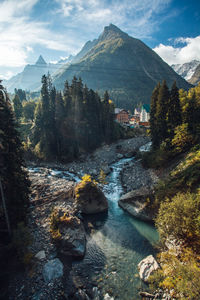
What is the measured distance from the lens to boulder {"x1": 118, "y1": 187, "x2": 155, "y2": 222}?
19438 mm

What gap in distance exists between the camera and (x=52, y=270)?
12.4 m

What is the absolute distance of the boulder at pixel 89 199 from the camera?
21.3 meters

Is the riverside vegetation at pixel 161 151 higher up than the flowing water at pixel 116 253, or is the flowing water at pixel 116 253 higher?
the riverside vegetation at pixel 161 151

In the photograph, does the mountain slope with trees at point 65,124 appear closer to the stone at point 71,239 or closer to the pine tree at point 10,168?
the stone at point 71,239

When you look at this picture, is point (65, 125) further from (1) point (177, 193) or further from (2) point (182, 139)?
(1) point (177, 193)

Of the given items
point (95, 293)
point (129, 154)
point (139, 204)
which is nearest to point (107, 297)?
point (95, 293)

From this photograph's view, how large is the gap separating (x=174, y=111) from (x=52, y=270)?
101ft

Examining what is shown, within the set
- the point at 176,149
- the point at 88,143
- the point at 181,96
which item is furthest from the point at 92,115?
the point at 176,149

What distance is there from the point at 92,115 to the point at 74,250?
140 ft

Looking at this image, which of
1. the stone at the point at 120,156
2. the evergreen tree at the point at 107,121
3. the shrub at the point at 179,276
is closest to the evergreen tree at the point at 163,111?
the stone at the point at 120,156

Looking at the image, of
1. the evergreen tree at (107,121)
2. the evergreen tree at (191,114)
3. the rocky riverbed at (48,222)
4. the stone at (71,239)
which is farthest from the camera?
the evergreen tree at (107,121)

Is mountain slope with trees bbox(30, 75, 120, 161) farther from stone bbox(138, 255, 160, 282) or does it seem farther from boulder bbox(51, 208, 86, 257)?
stone bbox(138, 255, 160, 282)

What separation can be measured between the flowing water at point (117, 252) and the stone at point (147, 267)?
1.44ft

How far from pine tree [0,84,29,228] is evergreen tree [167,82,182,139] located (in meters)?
27.2
